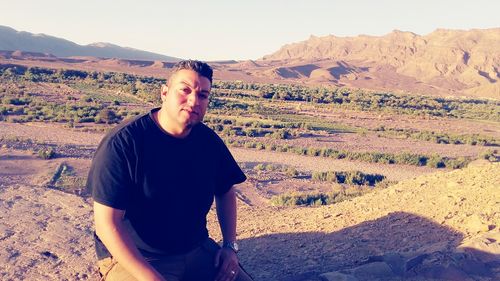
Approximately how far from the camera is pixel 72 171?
17297mm

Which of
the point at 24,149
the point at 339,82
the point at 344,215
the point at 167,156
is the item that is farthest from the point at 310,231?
the point at 339,82

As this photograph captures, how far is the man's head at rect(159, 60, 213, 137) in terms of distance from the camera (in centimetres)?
441

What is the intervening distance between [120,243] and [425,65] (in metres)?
149

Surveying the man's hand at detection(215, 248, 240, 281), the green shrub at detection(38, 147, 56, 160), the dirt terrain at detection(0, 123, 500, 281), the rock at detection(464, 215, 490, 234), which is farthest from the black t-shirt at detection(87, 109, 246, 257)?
the green shrub at detection(38, 147, 56, 160)

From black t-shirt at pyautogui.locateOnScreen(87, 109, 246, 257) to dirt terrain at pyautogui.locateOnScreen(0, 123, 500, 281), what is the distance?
113 inches

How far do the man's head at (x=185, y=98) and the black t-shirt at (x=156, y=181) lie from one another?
11cm

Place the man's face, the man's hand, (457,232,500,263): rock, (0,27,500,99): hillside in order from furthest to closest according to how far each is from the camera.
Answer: (0,27,500,99): hillside
(457,232,500,263): rock
the man's hand
the man's face

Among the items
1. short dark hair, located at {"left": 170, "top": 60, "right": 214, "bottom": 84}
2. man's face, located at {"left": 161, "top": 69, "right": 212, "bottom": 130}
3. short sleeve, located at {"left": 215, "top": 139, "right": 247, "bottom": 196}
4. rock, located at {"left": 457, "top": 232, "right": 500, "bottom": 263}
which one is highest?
short dark hair, located at {"left": 170, "top": 60, "right": 214, "bottom": 84}

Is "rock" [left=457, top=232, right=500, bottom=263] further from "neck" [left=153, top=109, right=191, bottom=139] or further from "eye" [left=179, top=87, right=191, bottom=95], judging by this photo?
"eye" [left=179, top=87, right=191, bottom=95]

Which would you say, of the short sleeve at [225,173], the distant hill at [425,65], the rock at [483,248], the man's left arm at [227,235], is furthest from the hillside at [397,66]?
the short sleeve at [225,173]

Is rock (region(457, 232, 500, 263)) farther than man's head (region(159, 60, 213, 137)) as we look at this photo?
Yes

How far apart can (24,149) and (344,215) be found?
48.0 feet

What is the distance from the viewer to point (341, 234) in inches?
379

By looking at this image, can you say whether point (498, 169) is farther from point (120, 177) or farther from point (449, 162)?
point (449, 162)
